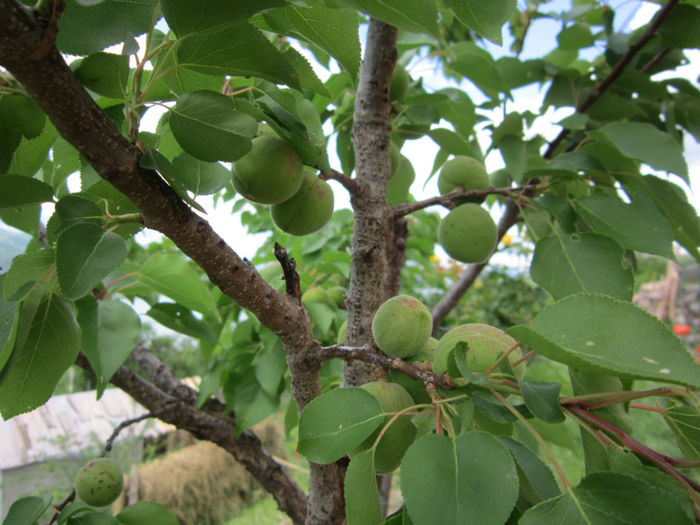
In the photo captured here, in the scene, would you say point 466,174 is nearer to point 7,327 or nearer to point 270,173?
point 270,173

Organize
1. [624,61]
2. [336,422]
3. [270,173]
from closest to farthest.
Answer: [336,422]
[270,173]
[624,61]

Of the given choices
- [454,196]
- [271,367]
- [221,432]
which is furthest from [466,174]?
[221,432]

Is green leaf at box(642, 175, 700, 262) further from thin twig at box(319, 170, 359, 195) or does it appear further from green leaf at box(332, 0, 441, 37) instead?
green leaf at box(332, 0, 441, 37)

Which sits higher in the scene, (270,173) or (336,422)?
(270,173)

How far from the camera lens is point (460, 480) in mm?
492

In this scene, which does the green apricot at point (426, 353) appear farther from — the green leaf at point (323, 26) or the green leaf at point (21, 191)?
the green leaf at point (21, 191)

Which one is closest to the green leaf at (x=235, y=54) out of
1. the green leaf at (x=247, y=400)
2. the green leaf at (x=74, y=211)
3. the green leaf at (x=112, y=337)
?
the green leaf at (x=74, y=211)

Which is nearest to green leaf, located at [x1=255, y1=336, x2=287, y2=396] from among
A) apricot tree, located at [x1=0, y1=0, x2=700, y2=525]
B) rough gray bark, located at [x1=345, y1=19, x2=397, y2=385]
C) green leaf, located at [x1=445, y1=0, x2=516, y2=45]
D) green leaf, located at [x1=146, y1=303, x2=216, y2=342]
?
apricot tree, located at [x1=0, y1=0, x2=700, y2=525]

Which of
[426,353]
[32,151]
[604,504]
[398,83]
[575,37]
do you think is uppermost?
[575,37]

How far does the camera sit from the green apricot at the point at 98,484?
3.35ft

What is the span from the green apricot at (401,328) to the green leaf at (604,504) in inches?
12.2

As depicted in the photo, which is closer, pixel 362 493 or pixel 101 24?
pixel 101 24

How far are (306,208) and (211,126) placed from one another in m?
0.32

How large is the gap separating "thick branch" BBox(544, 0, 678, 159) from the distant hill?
4.66 ft
